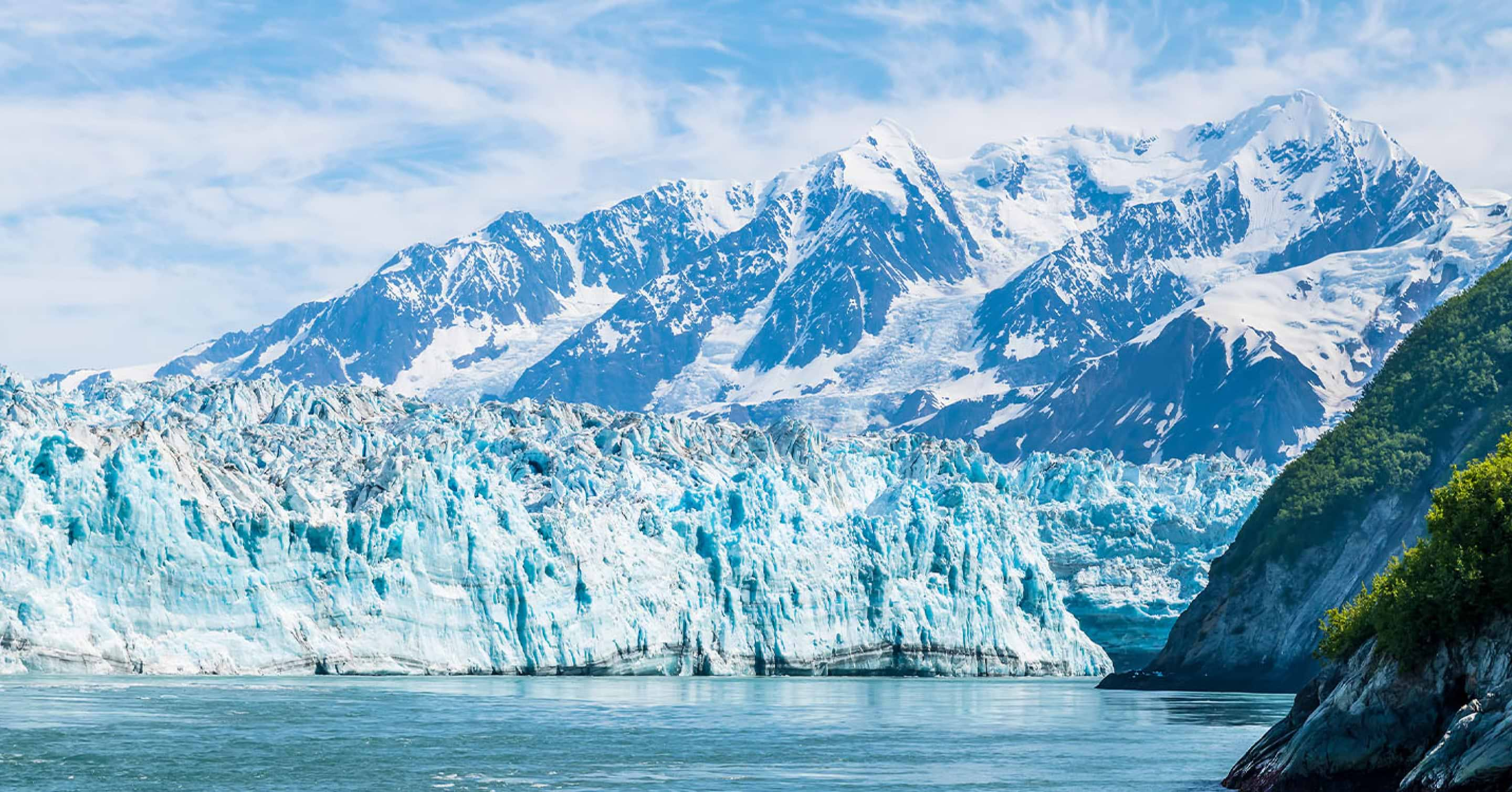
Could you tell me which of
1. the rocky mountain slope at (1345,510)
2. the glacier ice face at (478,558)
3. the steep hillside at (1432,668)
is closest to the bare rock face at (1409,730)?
the steep hillside at (1432,668)

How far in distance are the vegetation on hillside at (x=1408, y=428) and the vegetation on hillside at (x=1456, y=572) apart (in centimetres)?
7644

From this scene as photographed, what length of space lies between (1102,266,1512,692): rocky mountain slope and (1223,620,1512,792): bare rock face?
73.8 m

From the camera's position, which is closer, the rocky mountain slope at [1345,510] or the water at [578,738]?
the water at [578,738]

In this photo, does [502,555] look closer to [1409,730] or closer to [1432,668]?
[1409,730]

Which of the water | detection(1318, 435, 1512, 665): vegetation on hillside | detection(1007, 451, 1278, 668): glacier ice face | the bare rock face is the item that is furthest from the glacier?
detection(1318, 435, 1512, 665): vegetation on hillside

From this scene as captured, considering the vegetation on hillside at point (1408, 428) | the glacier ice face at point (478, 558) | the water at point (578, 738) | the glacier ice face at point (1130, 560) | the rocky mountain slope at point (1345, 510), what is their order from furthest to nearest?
1. the glacier ice face at point (1130, 560)
2. the vegetation on hillside at point (1408, 428)
3. the rocky mountain slope at point (1345, 510)
4. the glacier ice face at point (478, 558)
5. the water at point (578, 738)

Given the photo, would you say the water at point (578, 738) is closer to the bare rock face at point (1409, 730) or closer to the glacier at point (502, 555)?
the glacier at point (502, 555)

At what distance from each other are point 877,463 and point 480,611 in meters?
85.8

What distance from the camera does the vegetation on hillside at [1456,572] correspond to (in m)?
43.2

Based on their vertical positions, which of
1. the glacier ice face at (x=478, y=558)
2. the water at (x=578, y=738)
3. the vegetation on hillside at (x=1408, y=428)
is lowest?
the water at (x=578, y=738)

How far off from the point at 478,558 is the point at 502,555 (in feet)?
6.53

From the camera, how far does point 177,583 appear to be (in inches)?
3964

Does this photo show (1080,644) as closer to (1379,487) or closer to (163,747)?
(1379,487)

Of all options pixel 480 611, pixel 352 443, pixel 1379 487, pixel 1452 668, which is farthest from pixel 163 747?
pixel 352 443
